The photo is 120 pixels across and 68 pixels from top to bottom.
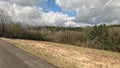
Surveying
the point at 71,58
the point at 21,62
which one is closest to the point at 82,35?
the point at 71,58

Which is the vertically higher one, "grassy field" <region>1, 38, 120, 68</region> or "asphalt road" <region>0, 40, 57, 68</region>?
"asphalt road" <region>0, 40, 57, 68</region>

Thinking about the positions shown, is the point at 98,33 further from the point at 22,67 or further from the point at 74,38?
the point at 22,67

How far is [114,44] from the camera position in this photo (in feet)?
246

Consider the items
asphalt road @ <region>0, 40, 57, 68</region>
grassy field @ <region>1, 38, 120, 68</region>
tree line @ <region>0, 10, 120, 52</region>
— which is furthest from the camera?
tree line @ <region>0, 10, 120, 52</region>

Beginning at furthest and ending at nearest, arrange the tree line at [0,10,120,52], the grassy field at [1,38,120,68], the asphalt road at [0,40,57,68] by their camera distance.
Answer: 1. the tree line at [0,10,120,52]
2. the grassy field at [1,38,120,68]
3. the asphalt road at [0,40,57,68]

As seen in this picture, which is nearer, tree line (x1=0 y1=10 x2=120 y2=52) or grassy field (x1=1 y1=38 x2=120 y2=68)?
grassy field (x1=1 y1=38 x2=120 y2=68)

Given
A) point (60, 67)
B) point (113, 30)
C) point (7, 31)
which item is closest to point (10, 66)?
point (60, 67)

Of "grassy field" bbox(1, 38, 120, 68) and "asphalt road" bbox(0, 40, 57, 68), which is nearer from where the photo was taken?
"asphalt road" bbox(0, 40, 57, 68)

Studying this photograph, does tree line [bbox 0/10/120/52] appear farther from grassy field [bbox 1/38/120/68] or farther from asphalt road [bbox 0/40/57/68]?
asphalt road [bbox 0/40/57/68]

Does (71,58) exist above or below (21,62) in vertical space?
below

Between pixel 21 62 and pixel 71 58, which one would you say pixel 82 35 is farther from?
pixel 21 62

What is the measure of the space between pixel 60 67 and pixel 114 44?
206 ft

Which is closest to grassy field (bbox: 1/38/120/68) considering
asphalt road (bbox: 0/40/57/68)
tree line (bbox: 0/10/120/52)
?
asphalt road (bbox: 0/40/57/68)

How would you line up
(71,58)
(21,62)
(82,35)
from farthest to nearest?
(82,35) < (71,58) < (21,62)
